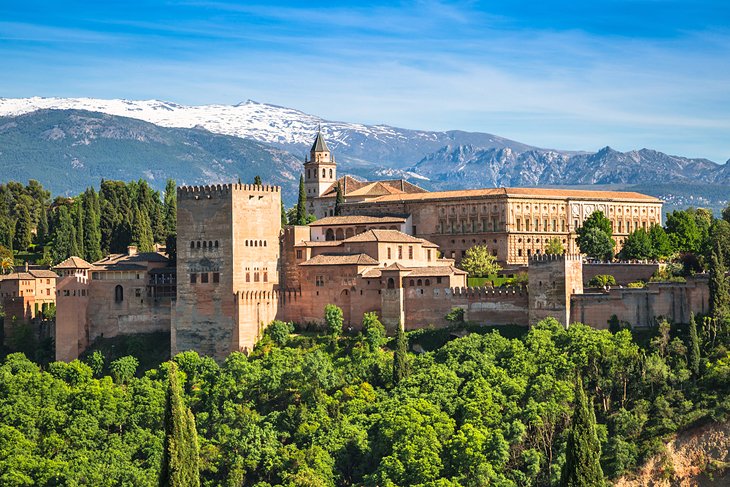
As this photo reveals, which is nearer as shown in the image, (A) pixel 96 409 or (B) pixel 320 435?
(B) pixel 320 435

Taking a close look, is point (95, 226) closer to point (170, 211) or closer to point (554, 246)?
point (170, 211)

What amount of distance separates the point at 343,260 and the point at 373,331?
521 centimetres

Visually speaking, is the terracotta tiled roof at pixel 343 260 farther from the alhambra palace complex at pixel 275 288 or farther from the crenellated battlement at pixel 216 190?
the crenellated battlement at pixel 216 190

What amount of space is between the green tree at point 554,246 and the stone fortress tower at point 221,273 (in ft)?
73.8

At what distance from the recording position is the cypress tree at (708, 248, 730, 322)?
63188 millimetres

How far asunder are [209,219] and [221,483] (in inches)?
678

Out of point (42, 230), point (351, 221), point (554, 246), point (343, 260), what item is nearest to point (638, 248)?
point (554, 246)

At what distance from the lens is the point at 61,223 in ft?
318

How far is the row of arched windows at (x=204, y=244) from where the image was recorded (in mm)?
70875

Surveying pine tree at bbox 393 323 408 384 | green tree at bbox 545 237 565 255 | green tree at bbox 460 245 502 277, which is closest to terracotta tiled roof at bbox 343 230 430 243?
green tree at bbox 460 245 502 277

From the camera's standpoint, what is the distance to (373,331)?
69000mm

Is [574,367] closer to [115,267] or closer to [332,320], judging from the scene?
[332,320]

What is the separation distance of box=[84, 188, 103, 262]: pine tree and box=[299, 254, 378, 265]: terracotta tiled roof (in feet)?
75.1

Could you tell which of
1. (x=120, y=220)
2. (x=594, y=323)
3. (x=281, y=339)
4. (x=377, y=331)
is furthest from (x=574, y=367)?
(x=120, y=220)
